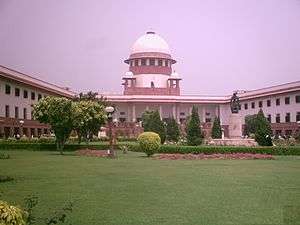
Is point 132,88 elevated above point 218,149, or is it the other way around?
point 132,88

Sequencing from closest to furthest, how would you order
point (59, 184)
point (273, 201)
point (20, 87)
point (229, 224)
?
point (229, 224)
point (273, 201)
point (59, 184)
point (20, 87)

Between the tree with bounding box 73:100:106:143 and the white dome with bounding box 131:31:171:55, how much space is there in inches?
939

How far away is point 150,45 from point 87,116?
87.3ft

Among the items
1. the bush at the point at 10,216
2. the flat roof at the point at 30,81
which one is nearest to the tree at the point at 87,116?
the flat roof at the point at 30,81

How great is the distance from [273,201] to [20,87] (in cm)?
2890

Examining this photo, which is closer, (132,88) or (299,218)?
(299,218)

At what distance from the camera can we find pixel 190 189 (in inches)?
366

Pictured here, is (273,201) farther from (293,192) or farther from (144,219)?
(144,219)

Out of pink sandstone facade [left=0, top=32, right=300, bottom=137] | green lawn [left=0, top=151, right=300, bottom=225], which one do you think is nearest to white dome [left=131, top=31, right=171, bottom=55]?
pink sandstone facade [left=0, top=32, right=300, bottom=137]

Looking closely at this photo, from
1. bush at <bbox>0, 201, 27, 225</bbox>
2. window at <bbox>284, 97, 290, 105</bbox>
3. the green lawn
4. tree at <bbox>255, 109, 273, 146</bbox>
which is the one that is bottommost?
the green lawn

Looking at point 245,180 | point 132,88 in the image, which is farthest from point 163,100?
point 245,180

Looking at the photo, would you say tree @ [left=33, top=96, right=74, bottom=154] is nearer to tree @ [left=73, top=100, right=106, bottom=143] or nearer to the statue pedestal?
tree @ [left=73, top=100, right=106, bottom=143]

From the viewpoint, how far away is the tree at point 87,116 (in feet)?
80.0

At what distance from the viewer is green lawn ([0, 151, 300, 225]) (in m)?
6.74
